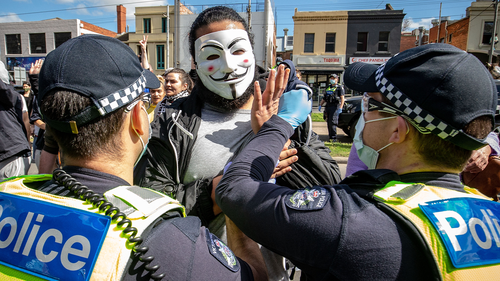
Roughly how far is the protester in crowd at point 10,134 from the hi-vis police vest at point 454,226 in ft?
12.5

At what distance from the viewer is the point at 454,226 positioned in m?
0.98

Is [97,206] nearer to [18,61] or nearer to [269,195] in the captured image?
[269,195]

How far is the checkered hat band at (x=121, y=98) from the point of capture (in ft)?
3.78

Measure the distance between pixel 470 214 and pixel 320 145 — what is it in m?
0.95

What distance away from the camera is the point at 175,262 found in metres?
0.94

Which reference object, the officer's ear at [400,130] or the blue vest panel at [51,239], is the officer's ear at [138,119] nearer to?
the blue vest panel at [51,239]

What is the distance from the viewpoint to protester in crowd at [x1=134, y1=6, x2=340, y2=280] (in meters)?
1.69

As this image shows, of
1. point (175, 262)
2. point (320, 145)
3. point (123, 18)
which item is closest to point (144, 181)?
point (175, 262)

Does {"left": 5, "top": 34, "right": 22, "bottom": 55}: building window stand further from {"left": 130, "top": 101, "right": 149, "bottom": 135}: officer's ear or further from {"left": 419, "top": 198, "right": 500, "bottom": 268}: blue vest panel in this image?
{"left": 419, "top": 198, "right": 500, "bottom": 268}: blue vest panel

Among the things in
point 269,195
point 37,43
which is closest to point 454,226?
point 269,195

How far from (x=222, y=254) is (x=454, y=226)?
30.8 inches

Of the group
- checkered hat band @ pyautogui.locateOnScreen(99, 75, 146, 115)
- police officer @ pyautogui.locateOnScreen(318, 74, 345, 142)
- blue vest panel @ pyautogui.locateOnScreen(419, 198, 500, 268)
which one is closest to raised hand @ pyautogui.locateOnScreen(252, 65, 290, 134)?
checkered hat band @ pyautogui.locateOnScreen(99, 75, 146, 115)

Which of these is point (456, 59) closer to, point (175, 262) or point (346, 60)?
point (175, 262)

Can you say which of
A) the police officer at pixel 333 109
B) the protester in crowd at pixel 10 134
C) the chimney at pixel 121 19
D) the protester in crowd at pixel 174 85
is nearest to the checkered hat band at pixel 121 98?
the protester in crowd at pixel 10 134
